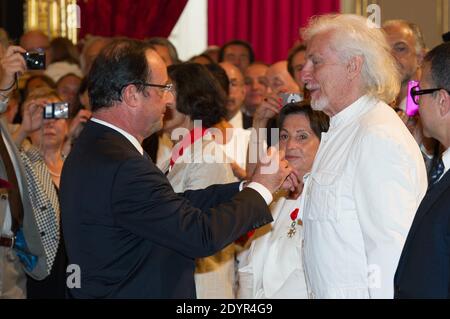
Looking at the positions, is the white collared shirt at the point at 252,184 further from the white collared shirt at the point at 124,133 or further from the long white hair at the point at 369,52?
the long white hair at the point at 369,52

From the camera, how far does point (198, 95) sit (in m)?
4.97

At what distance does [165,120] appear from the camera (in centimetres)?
497

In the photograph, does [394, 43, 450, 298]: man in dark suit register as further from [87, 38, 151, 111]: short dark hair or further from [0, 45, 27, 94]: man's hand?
[0, 45, 27, 94]: man's hand

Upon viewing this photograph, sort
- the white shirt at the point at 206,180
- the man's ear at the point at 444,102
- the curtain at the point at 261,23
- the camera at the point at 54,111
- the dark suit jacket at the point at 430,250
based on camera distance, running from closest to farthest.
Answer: the dark suit jacket at the point at 430,250 < the man's ear at the point at 444,102 < the white shirt at the point at 206,180 < the camera at the point at 54,111 < the curtain at the point at 261,23

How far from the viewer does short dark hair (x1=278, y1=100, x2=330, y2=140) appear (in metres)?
4.32

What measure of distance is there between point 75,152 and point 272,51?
212 inches

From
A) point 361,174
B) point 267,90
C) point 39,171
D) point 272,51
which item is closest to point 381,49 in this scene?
point 361,174

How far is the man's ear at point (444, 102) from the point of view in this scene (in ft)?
10.2

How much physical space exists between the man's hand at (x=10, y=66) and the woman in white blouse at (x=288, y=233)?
4.22 ft

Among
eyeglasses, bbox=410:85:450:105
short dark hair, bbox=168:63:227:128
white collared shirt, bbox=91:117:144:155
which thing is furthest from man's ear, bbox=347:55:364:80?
short dark hair, bbox=168:63:227:128

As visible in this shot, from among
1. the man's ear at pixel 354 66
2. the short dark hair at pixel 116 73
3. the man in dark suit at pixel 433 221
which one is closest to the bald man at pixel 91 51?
the short dark hair at pixel 116 73

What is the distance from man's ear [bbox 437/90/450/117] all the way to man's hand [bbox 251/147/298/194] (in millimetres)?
685

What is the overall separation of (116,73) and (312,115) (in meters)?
1.11

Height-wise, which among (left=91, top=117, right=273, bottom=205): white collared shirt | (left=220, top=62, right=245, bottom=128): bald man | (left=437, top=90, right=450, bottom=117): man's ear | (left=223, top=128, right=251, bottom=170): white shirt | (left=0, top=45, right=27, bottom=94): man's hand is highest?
(left=437, top=90, right=450, bottom=117): man's ear
